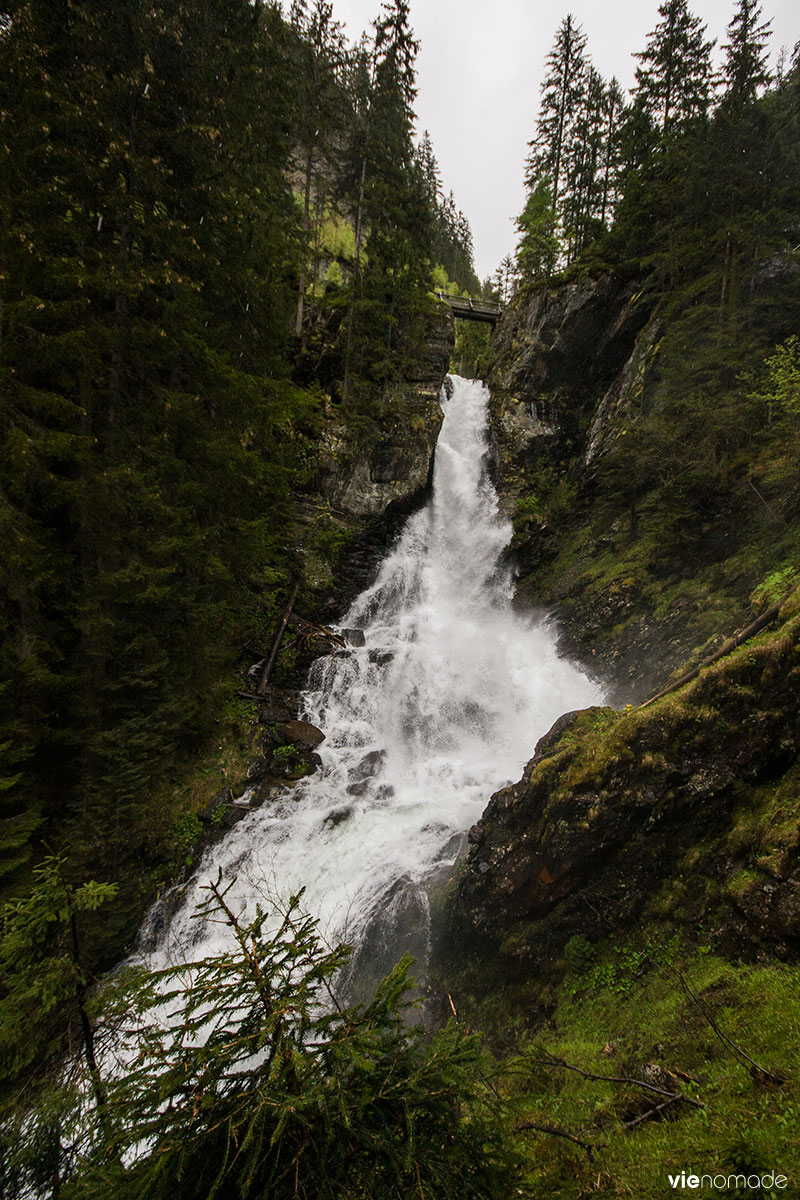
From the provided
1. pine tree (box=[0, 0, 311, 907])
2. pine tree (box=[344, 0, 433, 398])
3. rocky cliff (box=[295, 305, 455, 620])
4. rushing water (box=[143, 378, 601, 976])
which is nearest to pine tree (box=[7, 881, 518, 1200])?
rushing water (box=[143, 378, 601, 976])

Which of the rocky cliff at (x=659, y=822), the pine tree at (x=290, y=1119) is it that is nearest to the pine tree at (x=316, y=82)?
the rocky cliff at (x=659, y=822)

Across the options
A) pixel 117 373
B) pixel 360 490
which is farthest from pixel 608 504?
pixel 117 373

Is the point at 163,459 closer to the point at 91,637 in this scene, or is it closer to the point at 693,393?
the point at 91,637

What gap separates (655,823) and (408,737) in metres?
6.98

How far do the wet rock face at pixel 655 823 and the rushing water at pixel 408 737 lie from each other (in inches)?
74.3

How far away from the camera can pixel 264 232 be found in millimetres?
10422

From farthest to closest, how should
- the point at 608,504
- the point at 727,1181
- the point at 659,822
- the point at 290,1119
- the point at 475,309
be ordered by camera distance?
the point at 475,309 < the point at 608,504 < the point at 659,822 < the point at 727,1181 < the point at 290,1119

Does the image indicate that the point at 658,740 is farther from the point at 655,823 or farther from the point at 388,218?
the point at 388,218

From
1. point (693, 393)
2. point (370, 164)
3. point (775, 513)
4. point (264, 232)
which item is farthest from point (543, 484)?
point (370, 164)

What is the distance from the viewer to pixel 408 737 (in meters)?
12.1

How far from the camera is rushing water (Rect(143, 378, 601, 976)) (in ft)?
26.2

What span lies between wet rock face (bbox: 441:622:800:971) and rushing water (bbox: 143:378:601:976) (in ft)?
6.19

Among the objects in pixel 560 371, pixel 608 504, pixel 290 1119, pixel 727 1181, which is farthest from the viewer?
pixel 560 371

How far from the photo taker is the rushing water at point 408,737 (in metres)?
7.98
